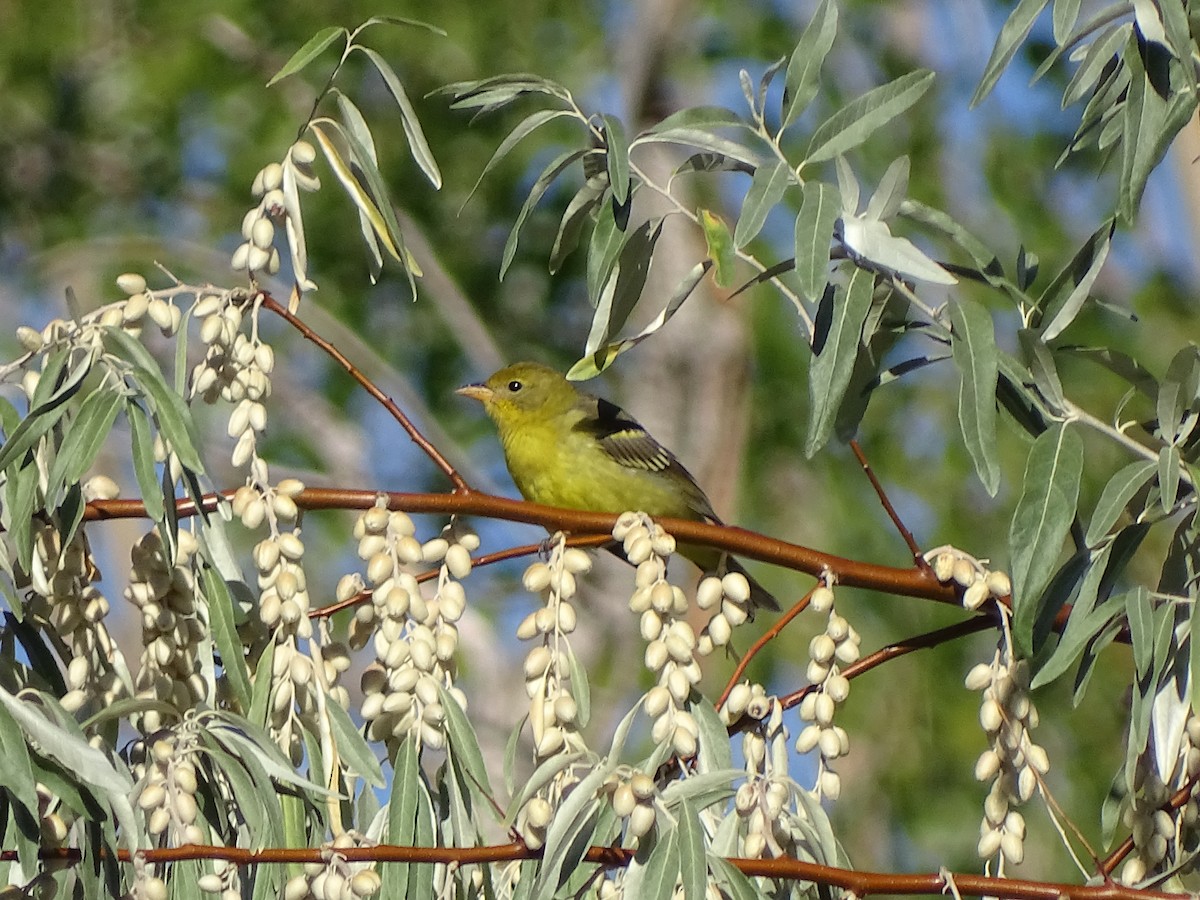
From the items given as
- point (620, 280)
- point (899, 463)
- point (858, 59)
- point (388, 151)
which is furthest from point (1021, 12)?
point (388, 151)

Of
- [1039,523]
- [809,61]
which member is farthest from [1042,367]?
[809,61]

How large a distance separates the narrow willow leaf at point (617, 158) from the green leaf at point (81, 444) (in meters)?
0.80

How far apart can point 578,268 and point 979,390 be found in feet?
23.9

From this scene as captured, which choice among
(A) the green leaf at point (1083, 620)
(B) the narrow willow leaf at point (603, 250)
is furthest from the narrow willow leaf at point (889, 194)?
(A) the green leaf at point (1083, 620)

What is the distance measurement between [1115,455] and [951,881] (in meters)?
5.63

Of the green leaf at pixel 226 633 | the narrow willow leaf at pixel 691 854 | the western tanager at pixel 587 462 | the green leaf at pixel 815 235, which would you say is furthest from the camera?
the western tanager at pixel 587 462

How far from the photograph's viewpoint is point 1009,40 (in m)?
2.38

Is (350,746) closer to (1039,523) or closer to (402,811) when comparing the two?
(402,811)

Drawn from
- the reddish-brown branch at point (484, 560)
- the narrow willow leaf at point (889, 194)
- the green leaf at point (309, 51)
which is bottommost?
the reddish-brown branch at point (484, 560)

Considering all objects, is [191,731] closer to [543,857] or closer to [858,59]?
[543,857]

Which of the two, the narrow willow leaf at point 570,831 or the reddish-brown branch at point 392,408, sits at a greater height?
the reddish-brown branch at point 392,408

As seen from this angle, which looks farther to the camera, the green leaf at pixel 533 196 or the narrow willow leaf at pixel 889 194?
the green leaf at pixel 533 196

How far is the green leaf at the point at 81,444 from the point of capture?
2287 mm

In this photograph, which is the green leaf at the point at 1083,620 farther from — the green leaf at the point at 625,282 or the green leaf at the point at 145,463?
the green leaf at the point at 145,463
